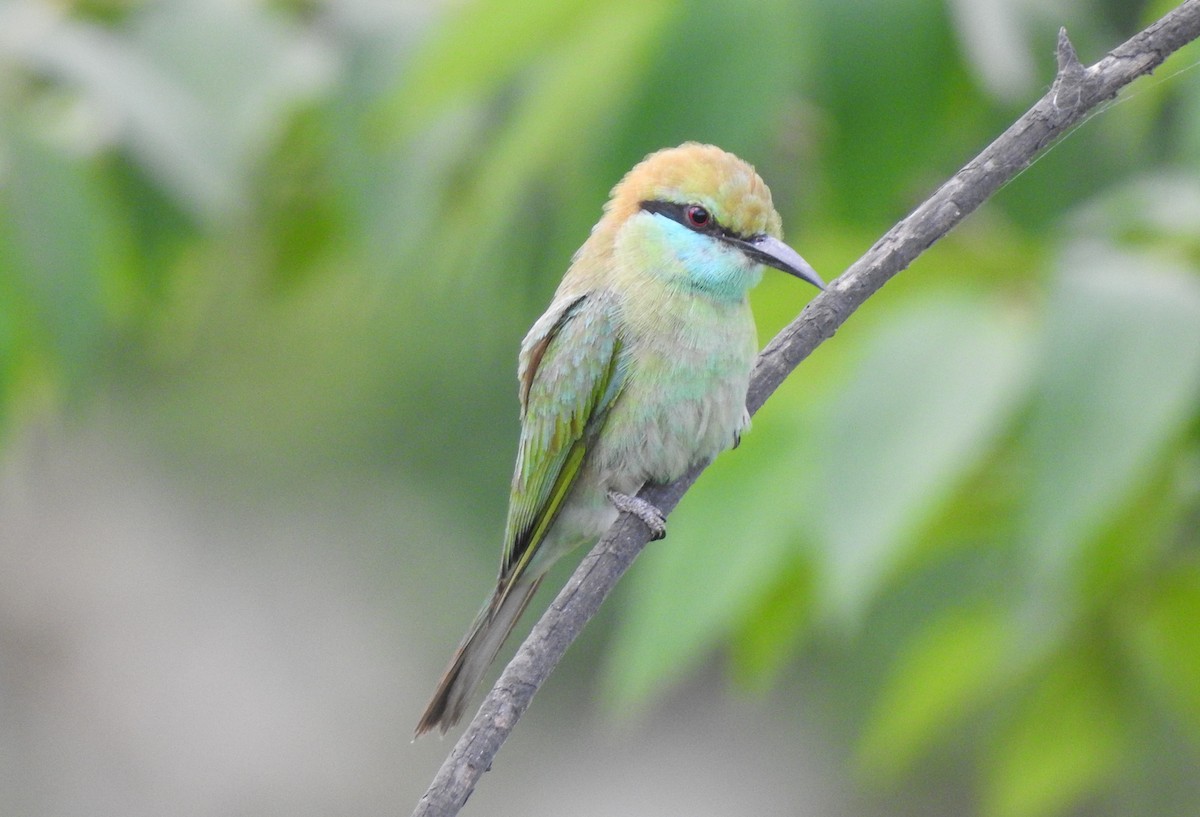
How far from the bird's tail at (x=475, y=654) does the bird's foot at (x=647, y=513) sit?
197 millimetres

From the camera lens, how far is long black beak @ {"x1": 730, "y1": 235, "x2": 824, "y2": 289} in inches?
72.7

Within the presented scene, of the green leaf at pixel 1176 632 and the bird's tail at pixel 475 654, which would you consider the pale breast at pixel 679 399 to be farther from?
the green leaf at pixel 1176 632

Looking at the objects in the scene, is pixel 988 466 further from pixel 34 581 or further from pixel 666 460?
pixel 34 581

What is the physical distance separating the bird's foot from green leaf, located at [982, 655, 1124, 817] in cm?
70

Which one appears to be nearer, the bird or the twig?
the twig

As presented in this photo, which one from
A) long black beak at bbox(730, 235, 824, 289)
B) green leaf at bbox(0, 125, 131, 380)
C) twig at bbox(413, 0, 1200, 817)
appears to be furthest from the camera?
green leaf at bbox(0, 125, 131, 380)

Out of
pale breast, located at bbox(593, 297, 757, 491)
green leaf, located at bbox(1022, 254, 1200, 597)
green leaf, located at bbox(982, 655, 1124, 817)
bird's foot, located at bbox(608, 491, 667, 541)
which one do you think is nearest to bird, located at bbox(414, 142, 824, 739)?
pale breast, located at bbox(593, 297, 757, 491)

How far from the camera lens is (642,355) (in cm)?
222

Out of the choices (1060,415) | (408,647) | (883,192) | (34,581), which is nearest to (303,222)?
(883,192)

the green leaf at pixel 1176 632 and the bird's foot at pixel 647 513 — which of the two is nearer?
the bird's foot at pixel 647 513

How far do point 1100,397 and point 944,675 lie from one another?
2.41ft

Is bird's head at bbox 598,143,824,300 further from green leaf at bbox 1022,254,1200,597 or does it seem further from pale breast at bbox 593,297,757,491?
green leaf at bbox 1022,254,1200,597

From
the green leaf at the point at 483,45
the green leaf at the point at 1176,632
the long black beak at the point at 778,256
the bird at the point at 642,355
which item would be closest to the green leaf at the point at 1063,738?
the green leaf at the point at 1176,632

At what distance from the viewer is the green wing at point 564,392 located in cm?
219
